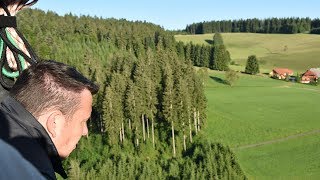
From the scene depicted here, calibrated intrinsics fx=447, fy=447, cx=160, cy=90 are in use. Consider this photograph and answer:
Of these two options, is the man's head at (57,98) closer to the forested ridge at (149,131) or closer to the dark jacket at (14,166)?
the dark jacket at (14,166)

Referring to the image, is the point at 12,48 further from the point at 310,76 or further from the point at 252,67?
the point at 310,76

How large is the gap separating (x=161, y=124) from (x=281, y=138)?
18.9 metres

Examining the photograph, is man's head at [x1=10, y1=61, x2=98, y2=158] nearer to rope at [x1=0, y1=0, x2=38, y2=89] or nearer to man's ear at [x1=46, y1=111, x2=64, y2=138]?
man's ear at [x1=46, y1=111, x2=64, y2=138]

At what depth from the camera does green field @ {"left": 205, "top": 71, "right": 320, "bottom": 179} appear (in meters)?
57.5

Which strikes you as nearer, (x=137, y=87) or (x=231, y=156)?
(x=231, y=156)

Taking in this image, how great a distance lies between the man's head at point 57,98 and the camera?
2.77m

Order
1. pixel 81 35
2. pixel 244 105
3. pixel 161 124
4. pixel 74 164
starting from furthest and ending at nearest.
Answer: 1. pixel 81 35
2. pixel 244 105
3. pixel 161 124
4. pixel 74 164

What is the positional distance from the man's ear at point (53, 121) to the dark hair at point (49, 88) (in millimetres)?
37

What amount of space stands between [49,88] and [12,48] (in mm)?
1019

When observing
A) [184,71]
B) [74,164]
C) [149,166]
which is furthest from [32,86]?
[184,71]

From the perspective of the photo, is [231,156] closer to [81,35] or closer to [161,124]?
[161,124]

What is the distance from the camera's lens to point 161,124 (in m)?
69.0

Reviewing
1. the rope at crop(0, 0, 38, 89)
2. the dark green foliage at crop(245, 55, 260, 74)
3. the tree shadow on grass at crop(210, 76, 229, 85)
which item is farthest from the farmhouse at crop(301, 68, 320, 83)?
the rope at crop(0, 0, 38, 89)

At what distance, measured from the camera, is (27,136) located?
7.83 feet
